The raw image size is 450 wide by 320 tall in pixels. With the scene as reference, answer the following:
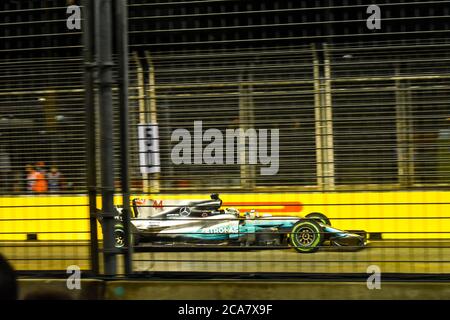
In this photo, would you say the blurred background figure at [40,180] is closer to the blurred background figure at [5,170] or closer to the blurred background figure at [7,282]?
the blurred background figure at [5,170]

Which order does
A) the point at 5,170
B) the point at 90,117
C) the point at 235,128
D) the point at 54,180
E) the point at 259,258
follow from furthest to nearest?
the point at 5,170
the point at 54,180
the point at 235,128
the point at 259,258
the point at 90,117

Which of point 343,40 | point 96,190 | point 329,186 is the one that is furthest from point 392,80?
point 96,190

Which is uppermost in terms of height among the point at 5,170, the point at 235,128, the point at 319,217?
the point at 235,128

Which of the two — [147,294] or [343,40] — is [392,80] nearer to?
[343,40]

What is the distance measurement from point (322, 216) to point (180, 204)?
1338 millimetres

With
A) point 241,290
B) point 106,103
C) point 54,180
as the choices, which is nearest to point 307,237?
point 241,290

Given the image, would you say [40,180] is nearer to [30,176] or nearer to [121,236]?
[30,176]

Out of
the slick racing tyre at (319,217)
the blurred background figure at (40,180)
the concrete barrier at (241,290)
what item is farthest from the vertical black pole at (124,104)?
the slick racing tyre at (319,217)

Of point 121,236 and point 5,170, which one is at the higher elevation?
point 5,170

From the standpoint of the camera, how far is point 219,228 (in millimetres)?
6039

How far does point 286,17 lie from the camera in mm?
5953

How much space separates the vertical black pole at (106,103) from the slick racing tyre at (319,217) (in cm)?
176

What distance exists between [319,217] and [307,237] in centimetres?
21

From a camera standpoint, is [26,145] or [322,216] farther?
[26,145]
